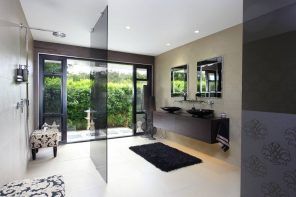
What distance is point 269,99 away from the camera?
140cm

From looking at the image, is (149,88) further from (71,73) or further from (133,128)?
(71,73)

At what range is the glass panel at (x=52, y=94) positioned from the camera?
479 centimetres

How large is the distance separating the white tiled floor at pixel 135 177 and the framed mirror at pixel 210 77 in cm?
144

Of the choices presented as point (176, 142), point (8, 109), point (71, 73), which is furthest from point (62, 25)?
point (176, 142)

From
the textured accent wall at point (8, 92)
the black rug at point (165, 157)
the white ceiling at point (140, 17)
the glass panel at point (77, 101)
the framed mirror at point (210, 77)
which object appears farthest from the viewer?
the glass panel at point (77, 101)

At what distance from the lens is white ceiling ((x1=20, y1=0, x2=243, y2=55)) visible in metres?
2.72

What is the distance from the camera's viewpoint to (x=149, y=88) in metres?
6.13

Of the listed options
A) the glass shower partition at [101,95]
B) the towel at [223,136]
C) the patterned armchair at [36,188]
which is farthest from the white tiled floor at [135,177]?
the patterned armchair at [36,188]

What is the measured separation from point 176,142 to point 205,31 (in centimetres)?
303

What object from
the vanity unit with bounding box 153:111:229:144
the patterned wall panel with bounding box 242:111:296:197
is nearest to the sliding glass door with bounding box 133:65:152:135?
the vanity unit with bounding box 153:111:229:144

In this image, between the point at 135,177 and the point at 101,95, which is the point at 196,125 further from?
the point at 101,95

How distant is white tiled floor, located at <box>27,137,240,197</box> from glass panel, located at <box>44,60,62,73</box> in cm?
214

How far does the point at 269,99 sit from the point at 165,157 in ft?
9.20

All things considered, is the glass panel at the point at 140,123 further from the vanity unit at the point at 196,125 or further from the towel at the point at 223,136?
the towel at the point at 223,136
